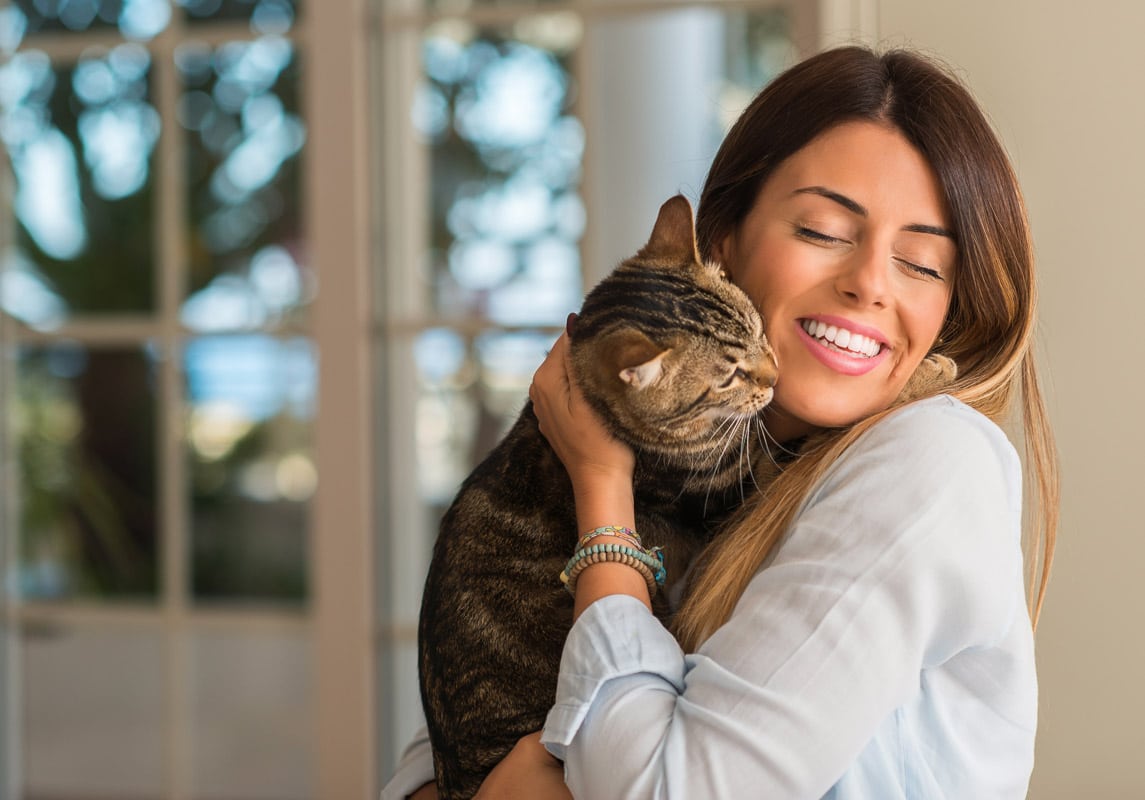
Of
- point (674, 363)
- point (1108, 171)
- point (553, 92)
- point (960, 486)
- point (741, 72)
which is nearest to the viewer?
point (960, 486)

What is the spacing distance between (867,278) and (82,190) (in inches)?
119

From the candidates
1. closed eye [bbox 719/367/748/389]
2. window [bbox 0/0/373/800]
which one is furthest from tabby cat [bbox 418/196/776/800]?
window [bbox 0/0/373/800]

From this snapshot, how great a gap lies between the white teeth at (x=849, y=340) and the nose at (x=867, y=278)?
0.04 m

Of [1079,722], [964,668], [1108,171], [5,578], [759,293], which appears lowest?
[5,578]

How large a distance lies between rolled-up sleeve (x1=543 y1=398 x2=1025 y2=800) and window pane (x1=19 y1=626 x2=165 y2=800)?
2.78 metres

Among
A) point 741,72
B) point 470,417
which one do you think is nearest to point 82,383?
point 470,417

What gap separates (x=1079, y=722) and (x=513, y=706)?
99cm

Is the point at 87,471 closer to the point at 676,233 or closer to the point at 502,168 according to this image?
the point at 502,168

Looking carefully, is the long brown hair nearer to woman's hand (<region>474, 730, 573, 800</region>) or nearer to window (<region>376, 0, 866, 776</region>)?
woman's hand (<region>474, 730, 573, 800</region>)

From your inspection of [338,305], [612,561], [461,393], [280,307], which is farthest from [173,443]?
[612,561]

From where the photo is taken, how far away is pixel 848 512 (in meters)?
0.95

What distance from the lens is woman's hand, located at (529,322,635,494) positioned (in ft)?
3.89

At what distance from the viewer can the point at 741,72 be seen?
236 cm

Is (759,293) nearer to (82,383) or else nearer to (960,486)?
(960,486)
